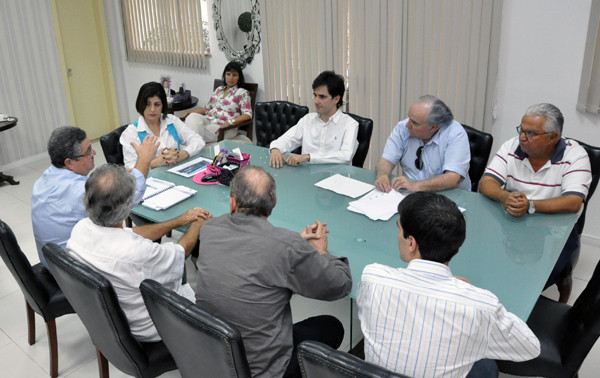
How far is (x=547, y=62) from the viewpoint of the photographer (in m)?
3.62

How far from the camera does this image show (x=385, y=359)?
151cm

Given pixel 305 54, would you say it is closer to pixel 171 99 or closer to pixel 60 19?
pixel 171 99

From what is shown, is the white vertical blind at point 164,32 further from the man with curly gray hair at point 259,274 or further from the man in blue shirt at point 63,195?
the man with curly gray hair at point 259,274

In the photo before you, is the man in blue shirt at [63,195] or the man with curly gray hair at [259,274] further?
the man in blue shirt at [63,195]

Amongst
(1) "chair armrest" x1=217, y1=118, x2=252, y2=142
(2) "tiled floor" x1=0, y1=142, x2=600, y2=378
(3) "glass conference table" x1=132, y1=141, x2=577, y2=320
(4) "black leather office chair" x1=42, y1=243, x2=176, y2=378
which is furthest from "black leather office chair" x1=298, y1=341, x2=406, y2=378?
(1) "chair armrest" x1=217, y1=118, x2=252, y2=142

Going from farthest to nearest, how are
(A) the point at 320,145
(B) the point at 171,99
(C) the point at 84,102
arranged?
(C) the point at 84,102 < (B) the point at 171,99 < (A) the point at 320,145

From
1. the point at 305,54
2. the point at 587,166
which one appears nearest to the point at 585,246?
the point at 587,166

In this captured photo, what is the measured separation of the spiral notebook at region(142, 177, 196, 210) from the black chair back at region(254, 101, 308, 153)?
143 centimetres

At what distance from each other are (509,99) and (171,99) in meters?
3.53

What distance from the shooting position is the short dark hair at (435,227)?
1530mm

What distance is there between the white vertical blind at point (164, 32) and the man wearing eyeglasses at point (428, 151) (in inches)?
Result: 134

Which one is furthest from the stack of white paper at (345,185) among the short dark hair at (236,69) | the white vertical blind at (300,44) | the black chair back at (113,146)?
the short dark hair at (236,69)

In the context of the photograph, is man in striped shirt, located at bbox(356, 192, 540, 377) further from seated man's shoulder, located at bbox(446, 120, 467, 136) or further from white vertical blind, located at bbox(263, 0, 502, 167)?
white vertical blind, located at bbox(263, 0, 502, 167)

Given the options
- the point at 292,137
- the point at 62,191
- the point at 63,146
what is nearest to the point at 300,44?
the point at 292,137
